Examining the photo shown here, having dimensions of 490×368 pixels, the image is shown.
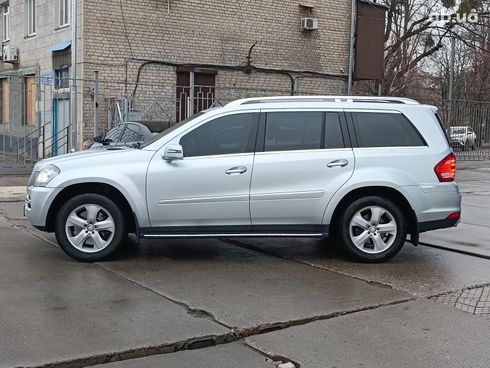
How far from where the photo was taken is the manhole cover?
17.5 feet

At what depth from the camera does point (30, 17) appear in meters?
22.0

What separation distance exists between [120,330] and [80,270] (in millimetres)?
1970

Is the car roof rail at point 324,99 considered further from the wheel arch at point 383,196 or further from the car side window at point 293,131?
the wheel arch at point 383,196

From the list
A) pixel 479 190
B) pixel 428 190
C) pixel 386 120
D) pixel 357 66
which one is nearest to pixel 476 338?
pixel 428 190

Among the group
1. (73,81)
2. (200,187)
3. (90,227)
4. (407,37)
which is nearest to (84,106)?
(73,81)

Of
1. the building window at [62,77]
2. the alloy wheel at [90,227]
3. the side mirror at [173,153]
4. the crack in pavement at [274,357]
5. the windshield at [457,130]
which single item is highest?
the building window at [62,77]

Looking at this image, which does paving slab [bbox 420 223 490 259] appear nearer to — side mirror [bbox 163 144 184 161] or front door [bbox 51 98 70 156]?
side mirror [bbox 163 144 184 161]

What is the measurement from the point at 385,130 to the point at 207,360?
390cm

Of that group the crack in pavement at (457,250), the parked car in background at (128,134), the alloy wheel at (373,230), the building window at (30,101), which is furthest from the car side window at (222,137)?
the building window at (30,101)

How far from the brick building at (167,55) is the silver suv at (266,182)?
10231 mm

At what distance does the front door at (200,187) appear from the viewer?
21.7 feet

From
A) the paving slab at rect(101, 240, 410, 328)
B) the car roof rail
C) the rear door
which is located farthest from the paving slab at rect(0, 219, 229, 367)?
the car roof rail

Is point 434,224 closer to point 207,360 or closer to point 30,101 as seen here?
point 207,360

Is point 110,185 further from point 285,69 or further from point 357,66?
point 357,66
